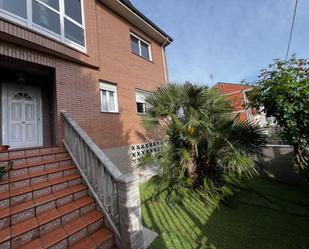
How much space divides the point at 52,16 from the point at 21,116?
3649 millimetres

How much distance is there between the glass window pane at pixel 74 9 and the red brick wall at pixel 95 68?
271 millimetres

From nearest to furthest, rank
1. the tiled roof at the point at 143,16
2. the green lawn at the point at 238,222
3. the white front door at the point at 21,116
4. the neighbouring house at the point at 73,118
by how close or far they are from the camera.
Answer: the neighbouring house at the point at 73,118 → the green lawn at the point at 238,222 → the white front door at the point at 21,116 → the tiled roof at the point at 143,16

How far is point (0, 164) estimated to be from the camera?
3.51 metres

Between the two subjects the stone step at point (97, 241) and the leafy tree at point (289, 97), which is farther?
the leafy tree at point (289, 97)

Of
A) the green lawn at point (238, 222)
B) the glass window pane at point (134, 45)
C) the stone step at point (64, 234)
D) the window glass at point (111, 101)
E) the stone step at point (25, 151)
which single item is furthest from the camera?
the glass window pane at point (134, 45)

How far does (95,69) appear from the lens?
6.66 metres

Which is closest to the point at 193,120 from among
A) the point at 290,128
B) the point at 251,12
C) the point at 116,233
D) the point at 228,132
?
the point at 228,132

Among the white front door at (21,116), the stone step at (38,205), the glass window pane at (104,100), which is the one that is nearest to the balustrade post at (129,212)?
the stone step at (38,205)

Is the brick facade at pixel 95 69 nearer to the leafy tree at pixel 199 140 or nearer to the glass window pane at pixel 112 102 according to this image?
the glass window pane at pixel 112 102

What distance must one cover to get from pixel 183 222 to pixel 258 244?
→ 1.52m

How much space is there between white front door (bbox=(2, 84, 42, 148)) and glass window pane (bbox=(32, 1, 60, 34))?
7.78ft

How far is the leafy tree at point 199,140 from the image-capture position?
16.2 ft

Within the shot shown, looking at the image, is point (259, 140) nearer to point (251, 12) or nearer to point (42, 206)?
point (42, 206)

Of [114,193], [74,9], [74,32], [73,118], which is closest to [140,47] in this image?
[74,9]
